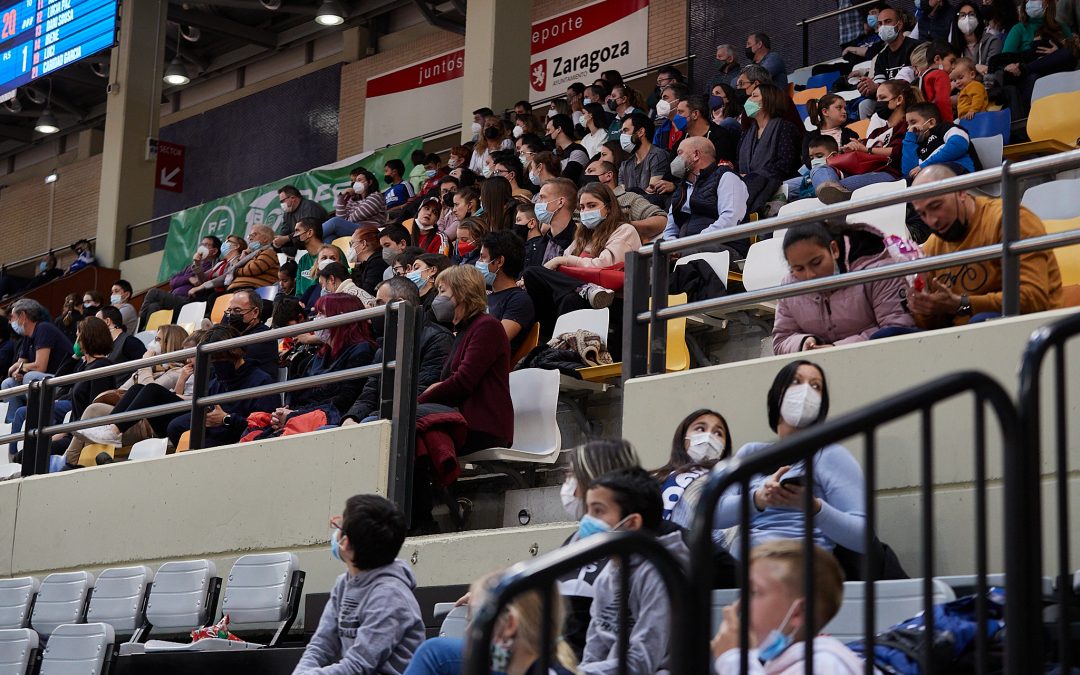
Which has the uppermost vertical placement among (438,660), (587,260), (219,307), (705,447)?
(219,307)

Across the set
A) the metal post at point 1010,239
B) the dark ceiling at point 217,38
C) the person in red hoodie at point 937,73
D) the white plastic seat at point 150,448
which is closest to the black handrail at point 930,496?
the metal post at point 1010,239

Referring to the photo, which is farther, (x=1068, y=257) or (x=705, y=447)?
(x=1068, y=257)

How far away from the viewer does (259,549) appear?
267 inches

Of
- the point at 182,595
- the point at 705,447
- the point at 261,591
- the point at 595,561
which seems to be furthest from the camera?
the point at 182,595

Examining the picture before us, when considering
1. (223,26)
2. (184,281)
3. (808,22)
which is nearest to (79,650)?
(184,281)

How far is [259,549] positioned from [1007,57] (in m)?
5.77

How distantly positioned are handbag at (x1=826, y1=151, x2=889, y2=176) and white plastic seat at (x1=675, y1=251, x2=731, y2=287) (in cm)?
153

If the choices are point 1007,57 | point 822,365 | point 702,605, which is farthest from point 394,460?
point 1007,57

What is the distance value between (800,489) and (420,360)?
2.88 m

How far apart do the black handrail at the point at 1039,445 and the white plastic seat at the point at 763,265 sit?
165 inches

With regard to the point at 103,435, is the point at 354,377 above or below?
above

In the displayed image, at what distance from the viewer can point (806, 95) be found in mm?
11039

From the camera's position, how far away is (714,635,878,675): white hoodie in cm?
245

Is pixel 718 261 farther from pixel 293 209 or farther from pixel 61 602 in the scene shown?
pixel 293 209
